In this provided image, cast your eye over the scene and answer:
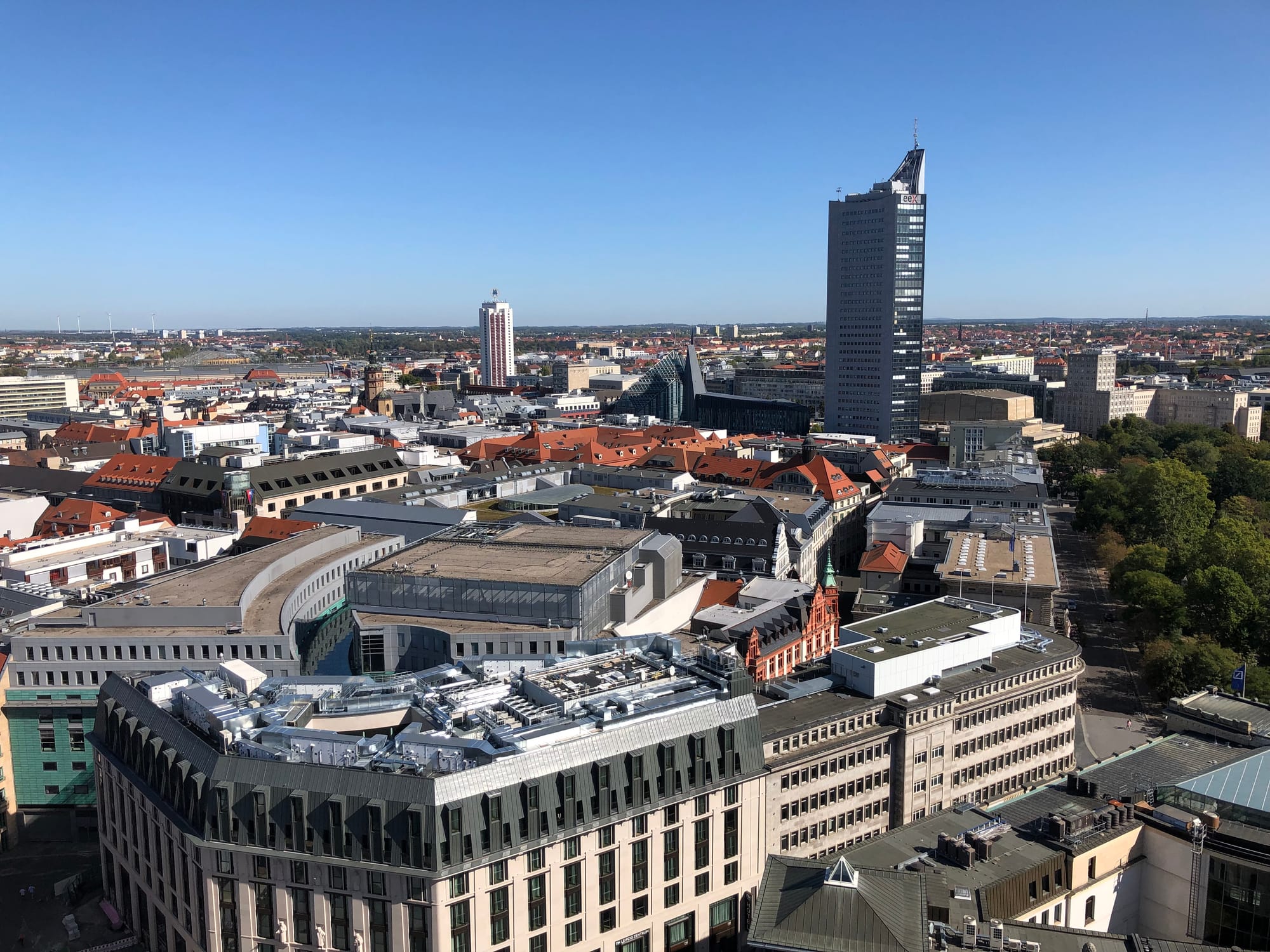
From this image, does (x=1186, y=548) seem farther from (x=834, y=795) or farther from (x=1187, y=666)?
(x=834, y=795)

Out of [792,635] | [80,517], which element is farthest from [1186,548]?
[80,517]

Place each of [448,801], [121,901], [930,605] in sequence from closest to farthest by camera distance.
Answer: [448,801] → [121,901] → [930,605]

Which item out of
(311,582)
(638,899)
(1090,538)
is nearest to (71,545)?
(311,582)

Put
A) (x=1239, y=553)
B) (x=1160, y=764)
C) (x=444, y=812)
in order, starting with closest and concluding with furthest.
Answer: (x=444, y=812)
(x=1160, y=764)
(x=1239, y=553)

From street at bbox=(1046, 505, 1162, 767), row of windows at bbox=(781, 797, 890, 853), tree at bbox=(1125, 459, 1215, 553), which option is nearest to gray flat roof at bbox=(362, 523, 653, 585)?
row of windows at bbox=(781, 797, 890, 853)

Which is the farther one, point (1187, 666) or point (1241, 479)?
point (1241, 479)

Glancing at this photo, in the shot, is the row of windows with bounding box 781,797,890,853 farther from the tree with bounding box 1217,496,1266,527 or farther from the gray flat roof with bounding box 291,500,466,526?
the tree with bounding box 1217,496,1266,527

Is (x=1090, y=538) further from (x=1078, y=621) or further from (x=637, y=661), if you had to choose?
(x=637, y=661)
